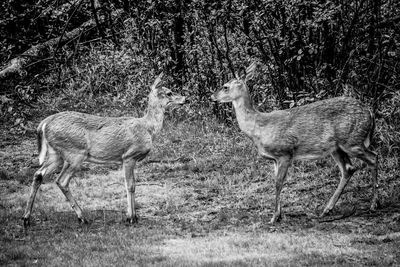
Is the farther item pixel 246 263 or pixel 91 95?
pixel 91 95

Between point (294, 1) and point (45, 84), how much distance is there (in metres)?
7.94

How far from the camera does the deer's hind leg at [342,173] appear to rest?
844cm

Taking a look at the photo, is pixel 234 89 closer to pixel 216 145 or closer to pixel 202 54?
pixel 216 145

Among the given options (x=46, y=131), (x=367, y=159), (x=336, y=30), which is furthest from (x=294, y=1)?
A: (x=46, y=131)

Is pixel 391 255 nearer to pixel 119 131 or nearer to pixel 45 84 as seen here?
pixel 119 131

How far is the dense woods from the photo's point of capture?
10.2 metres

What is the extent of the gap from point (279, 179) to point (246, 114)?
120 cm

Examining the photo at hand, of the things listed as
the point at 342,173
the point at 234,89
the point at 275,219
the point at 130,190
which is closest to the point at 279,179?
the point at 275,219

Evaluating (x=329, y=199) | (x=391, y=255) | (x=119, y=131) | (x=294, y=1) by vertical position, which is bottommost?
(x=329, y=199)

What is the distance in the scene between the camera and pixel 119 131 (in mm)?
9148

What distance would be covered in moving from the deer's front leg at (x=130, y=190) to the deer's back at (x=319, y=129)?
1.91 meters

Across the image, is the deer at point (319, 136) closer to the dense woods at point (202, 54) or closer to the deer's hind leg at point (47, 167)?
the dense woods at point (202, 54)

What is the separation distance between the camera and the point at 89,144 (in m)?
8.95

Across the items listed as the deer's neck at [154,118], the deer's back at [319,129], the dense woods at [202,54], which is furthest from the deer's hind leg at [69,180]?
the dense woods at [202,54]
